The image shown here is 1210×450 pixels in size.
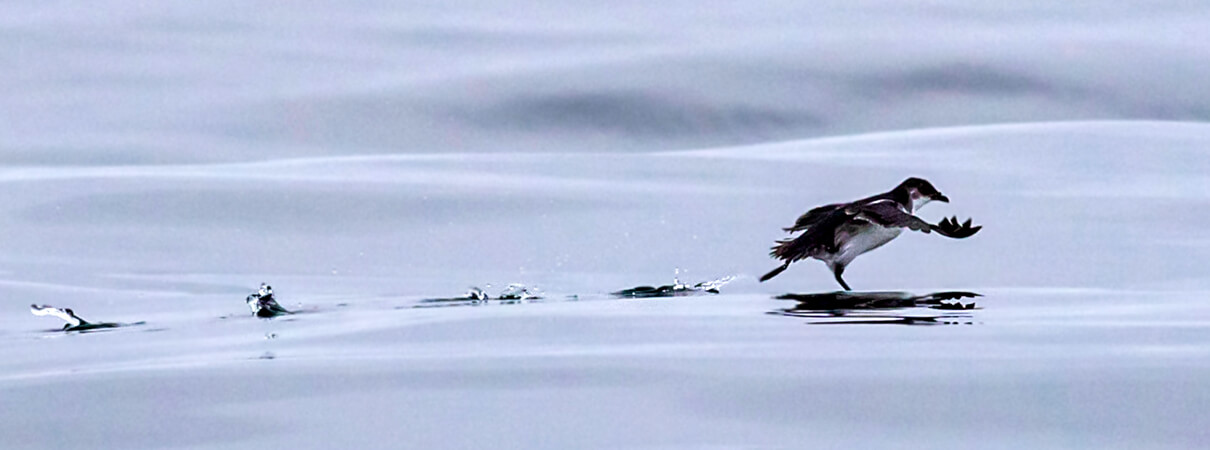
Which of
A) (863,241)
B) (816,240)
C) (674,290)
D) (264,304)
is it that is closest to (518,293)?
(674,290)

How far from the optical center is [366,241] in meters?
7.72

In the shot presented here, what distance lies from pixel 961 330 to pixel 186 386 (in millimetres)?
1588

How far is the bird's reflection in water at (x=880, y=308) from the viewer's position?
16.1ft

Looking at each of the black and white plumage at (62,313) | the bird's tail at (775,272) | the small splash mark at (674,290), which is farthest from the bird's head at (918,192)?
the black and white plumage at (62,313)

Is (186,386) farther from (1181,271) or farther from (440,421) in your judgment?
(1181,271)

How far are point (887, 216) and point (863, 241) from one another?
16cm

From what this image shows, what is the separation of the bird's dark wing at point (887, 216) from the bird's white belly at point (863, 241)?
6 cm

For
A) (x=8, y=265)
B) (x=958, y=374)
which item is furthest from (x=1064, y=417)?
(x=8, y=265)

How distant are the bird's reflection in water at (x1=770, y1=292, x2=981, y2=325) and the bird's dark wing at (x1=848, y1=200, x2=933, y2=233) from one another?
0.59 feet

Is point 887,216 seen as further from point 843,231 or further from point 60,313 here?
point 60,313

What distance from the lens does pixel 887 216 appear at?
6027 millimetres

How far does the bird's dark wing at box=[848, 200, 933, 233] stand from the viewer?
19.5 ft

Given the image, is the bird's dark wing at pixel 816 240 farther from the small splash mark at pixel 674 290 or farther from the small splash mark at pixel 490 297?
the small splash mark at pixel 490 297

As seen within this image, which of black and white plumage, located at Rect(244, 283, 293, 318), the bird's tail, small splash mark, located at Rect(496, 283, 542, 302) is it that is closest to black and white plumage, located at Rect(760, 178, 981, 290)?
the bird's tail
